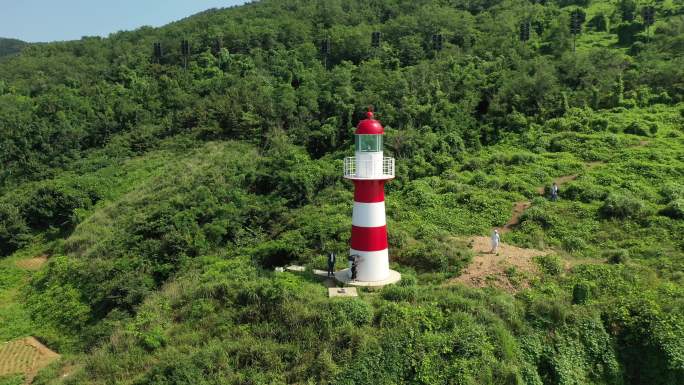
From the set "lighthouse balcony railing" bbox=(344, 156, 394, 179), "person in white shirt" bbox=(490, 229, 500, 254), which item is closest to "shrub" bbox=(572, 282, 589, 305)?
"person in white shirt" bbox=(490, 229, 500, 254)

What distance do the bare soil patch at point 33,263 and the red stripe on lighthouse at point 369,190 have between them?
2190 cm

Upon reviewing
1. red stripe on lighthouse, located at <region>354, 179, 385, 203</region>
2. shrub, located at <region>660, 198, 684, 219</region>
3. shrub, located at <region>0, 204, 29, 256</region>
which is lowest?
shrub, located at <region>0, 204, 29, 256</region>

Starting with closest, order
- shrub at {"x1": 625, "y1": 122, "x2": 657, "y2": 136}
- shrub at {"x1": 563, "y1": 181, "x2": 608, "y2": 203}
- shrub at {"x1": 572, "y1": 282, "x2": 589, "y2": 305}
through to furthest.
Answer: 1. shrub at {"x1": 572, "y1": 282, "x2": 589, "y2": 305}
2. shrub at {"x1": 563, "y1": 181, "x2": 608, "y2": 203}
3. shrub at {"x1": 625, "y1": 122, "x2": 657, "y2": 136}

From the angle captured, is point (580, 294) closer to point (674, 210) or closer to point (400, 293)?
point (400, 293)

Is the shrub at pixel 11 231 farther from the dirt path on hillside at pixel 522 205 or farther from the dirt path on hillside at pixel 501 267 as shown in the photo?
the dirt path on hillside at pixel 522 205

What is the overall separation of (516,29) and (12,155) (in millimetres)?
47613

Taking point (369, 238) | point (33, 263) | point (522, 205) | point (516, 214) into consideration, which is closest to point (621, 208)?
point (522, 205)

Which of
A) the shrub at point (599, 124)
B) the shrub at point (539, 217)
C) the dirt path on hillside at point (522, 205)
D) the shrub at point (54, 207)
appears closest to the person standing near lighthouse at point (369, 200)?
the dirt path on hillside at point (522, 205)

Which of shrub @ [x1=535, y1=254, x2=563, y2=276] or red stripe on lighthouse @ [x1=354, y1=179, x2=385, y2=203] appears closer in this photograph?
red stripe on lighthouse @ [x1=354, y1=179, x2=385, y2=203]

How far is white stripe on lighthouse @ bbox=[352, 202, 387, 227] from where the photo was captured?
1405cm

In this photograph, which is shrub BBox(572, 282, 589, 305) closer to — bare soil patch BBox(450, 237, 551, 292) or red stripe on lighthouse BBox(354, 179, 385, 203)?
bare soil patch BBox(450, 237, 551, 292)

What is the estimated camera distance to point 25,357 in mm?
18125

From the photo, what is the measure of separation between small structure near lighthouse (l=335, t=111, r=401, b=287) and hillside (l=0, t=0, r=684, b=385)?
107 cm

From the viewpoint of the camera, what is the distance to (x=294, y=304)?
12.6 meters
